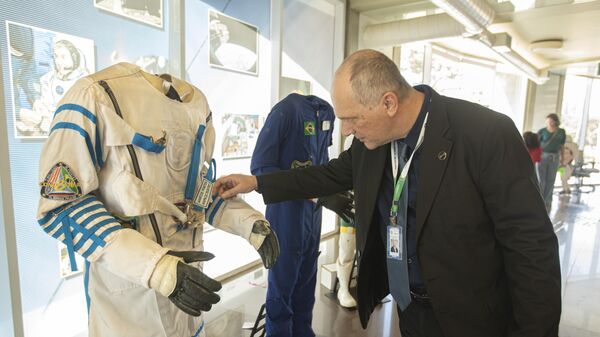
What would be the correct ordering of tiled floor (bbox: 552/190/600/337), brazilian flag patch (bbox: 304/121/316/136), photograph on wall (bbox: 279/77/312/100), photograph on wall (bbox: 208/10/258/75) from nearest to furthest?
brazilian flag patch (bbox: 304/121/316/136) → tiled floor (bbox: 552/190/600/337) → photograph on wall (bbox: 208/10/258/75) → photograph on wall (bbox: 279/77/312/100)

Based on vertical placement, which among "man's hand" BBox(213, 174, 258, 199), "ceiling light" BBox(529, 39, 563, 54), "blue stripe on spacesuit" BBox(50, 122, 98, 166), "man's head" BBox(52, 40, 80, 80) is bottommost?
"man's hand" BBox(213, 174, 258, 199)

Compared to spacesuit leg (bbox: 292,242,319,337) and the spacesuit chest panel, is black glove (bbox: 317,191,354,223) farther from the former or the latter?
the spacesuit chest panel

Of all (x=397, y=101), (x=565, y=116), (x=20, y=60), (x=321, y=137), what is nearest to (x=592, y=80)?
(x=565, y=116)

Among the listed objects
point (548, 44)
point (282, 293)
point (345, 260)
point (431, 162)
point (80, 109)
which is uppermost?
point (548, 44)

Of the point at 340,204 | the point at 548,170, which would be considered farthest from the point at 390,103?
the point at 548,170

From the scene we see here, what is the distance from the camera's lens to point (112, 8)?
227 centimetres

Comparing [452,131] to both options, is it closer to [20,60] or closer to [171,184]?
[171,184]

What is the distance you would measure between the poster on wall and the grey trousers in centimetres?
690

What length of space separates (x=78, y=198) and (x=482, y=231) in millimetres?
1143

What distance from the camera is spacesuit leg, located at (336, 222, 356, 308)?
2.99 meters

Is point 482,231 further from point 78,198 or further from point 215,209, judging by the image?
point 78,198

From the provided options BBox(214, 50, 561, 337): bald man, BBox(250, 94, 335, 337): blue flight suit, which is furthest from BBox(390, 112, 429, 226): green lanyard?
BBox(250, 94, 335, 337): blue flight suit

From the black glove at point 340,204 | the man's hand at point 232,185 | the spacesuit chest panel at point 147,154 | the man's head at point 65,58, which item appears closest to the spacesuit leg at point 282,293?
the black glove at point 340,204

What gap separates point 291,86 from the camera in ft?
13.5
